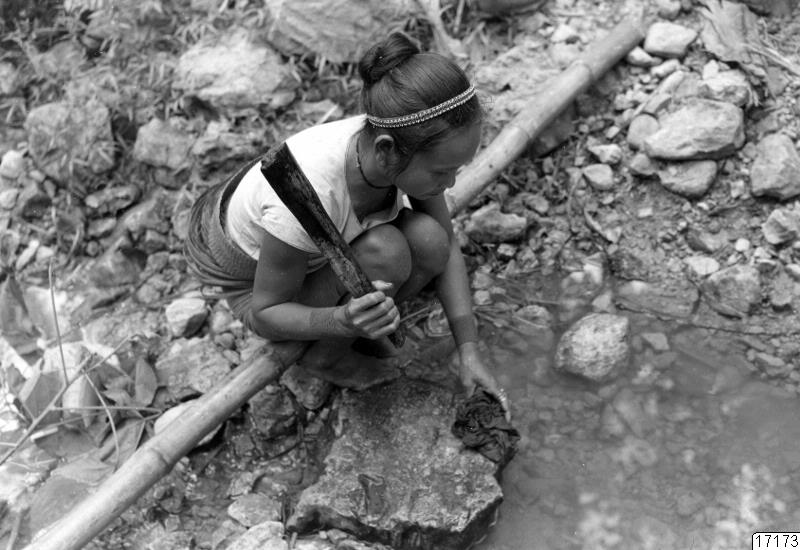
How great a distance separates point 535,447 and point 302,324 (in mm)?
815

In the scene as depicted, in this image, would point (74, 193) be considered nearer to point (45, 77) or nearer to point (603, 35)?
point (45, 77)

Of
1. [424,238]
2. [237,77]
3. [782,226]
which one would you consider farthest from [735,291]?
[237,77]

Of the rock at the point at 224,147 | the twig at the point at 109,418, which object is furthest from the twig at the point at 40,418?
the rock at the point at 224,147

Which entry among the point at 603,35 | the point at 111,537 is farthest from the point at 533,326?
the point at 111,537

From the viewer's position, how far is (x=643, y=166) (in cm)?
287

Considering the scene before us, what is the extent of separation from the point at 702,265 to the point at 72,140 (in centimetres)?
236

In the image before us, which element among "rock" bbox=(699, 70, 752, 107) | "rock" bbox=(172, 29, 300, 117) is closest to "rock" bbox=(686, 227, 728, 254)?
"rock" bbox=(699, 70, 752, 107)

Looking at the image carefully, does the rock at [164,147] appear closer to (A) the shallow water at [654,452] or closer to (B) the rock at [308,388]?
(B) the rock at [308,388]

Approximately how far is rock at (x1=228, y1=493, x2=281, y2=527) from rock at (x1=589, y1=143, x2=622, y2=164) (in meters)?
1.62

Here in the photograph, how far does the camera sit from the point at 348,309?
1920 millimetres

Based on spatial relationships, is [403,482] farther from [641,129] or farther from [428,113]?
[641,129]

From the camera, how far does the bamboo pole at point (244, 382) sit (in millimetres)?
2115

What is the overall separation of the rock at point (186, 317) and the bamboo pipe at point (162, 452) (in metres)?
0.47

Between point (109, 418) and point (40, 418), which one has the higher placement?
point (40, 418)
